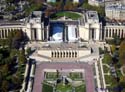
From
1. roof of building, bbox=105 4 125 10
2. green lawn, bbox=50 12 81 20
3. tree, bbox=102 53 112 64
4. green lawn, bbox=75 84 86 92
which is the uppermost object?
roof of building, bbox=105 4 125 10

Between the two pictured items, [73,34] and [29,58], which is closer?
[29,58]

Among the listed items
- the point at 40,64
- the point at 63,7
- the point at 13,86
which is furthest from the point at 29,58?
the point at 63,7

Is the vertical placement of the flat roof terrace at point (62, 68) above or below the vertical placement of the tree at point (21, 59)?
below

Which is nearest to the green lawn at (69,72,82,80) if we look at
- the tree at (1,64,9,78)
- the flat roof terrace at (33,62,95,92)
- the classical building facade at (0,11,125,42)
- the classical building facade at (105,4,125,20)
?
the flat roof terrace at (33,62,95,92)

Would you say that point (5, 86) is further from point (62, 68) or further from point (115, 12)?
point (115, 12)

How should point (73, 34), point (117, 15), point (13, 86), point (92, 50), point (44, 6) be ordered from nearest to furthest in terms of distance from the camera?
point (13, 86)
point (92, 50)
point (73, 34)
point (117, 15)
point (44, 6)

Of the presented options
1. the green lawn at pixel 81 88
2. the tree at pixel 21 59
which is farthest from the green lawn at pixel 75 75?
the tree at pixel 21 59

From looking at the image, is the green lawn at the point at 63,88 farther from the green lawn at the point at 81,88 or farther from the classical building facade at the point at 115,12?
the classical building facade at the point at 115,12

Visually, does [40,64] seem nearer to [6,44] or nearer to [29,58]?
[29,58]

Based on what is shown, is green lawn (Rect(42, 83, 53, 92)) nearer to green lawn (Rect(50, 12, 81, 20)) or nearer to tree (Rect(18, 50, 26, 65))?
tree (Rect(18, 50, 26, 65))
